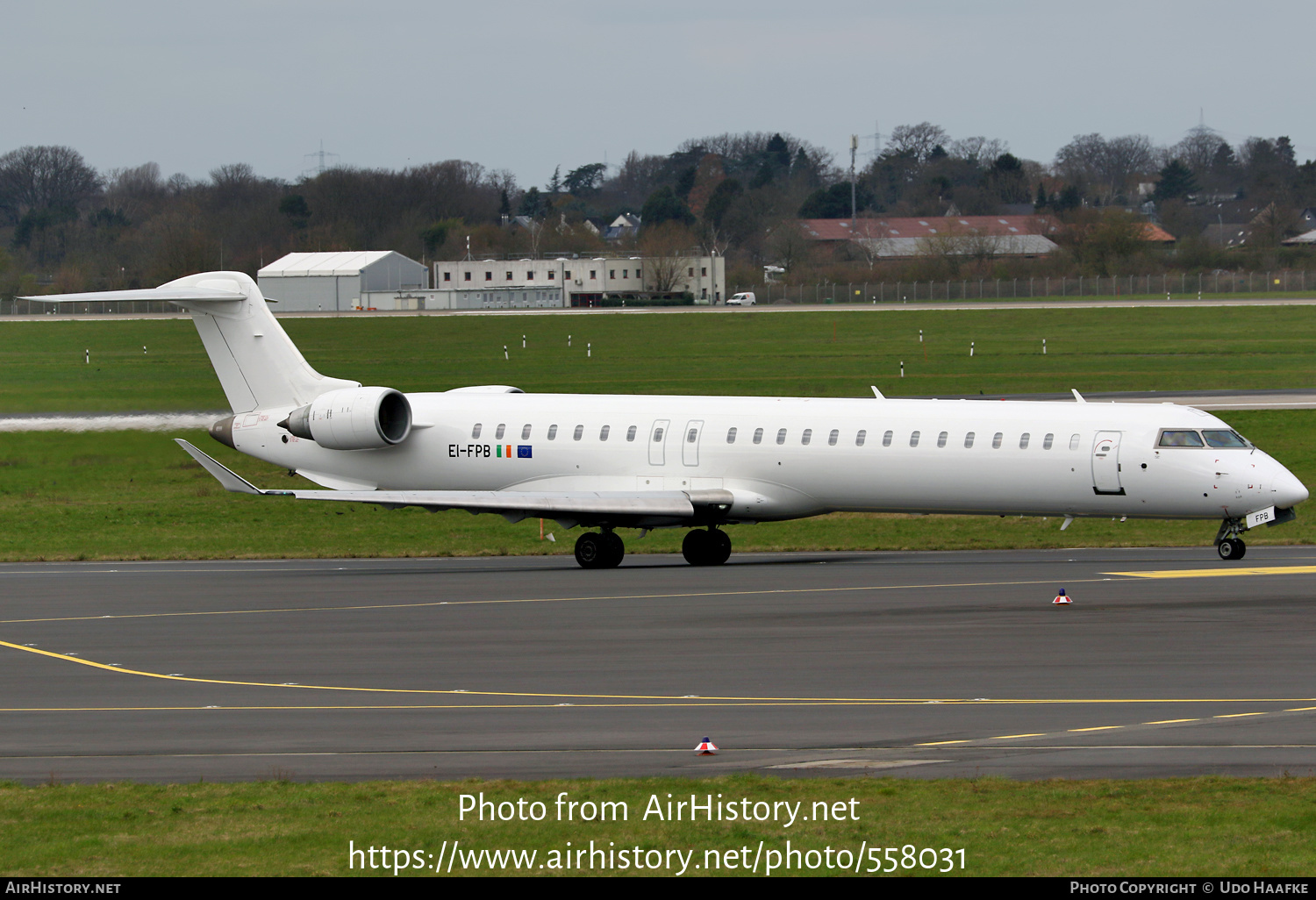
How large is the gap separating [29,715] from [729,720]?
8023mm

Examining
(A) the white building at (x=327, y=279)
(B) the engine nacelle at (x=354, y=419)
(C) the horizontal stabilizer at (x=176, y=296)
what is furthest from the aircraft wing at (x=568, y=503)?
(A) the white building at (x=327, y=279)

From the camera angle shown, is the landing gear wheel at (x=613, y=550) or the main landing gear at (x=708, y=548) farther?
the main landing gear at (x=708, y=548)

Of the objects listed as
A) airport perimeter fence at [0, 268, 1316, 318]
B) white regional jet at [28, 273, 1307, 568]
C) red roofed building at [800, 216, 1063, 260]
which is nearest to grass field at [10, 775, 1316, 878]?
white regional jet at [28, 273, 1307, 568]

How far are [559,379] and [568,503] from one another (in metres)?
42.6

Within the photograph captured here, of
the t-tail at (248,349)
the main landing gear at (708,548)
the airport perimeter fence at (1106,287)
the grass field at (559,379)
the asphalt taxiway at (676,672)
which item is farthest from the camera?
the airport perimeter fence at (1106,287)

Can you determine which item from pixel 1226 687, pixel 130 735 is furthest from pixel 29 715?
pixel 1226 687

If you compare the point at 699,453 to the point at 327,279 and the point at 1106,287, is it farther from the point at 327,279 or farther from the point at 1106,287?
the point at 1106,287

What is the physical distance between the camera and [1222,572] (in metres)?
29.2

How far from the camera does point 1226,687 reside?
1866 cm

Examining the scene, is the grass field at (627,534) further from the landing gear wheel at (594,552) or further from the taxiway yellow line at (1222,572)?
the taxiway yellow line at (1222,572)

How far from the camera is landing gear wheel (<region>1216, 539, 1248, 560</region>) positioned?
1204 inches

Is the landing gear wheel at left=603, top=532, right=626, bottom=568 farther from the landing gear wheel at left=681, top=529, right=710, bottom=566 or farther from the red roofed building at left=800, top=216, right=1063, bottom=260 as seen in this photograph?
the red roofed building at left=800, top=216, right=1063, bottom=260

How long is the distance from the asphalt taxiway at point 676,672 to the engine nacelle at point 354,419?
3964 millimetres

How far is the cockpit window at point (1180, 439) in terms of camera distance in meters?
30.1
